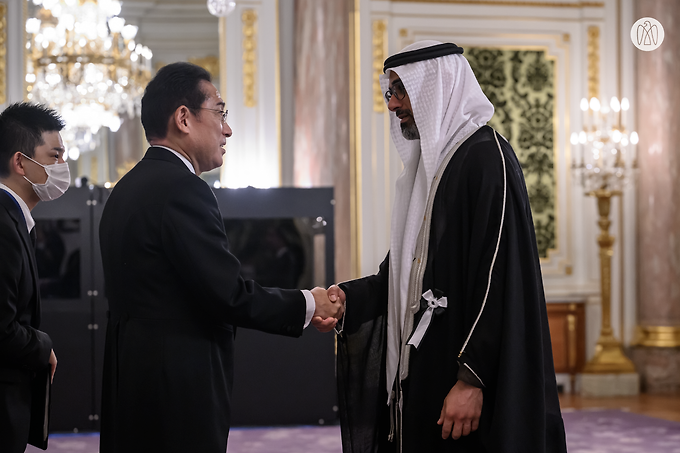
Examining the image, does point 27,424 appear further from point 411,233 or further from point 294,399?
point 294,399

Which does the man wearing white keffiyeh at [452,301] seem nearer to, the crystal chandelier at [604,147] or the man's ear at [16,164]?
the man's ear at [16,164]

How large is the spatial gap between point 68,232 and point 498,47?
149 inches

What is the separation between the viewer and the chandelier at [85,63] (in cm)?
541

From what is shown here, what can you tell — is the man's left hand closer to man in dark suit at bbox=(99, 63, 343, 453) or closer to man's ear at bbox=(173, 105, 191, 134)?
man in dark suit at bbox=(99, 63, 343, 453)

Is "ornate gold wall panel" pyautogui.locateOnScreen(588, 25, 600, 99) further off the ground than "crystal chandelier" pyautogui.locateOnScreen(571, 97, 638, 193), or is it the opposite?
"ornate gold wall panel" pyautogui.locateOnScreen(588, 25, 600, 99)

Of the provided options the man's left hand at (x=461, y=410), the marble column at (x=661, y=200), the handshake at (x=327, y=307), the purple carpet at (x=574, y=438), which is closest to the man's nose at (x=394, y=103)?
the handshake at (x=327, y=307)

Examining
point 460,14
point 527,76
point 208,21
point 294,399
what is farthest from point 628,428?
point 208,21

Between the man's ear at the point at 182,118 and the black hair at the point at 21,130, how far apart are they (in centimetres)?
64

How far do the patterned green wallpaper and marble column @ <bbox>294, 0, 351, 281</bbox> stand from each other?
135 cm

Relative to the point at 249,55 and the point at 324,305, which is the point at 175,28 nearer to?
the point at 249,55

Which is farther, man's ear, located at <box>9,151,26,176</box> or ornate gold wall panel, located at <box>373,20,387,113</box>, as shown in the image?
ornate gold wall panel, located at <box>373,20,387,113</box>

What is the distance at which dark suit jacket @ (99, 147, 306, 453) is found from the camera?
6.63ft

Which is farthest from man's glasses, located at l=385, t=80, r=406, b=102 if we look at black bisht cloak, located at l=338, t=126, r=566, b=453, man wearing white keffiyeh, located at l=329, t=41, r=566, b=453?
black bisht cloak, located at l=338, t=126, r=566, b=453

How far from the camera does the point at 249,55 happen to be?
20.7 feet
